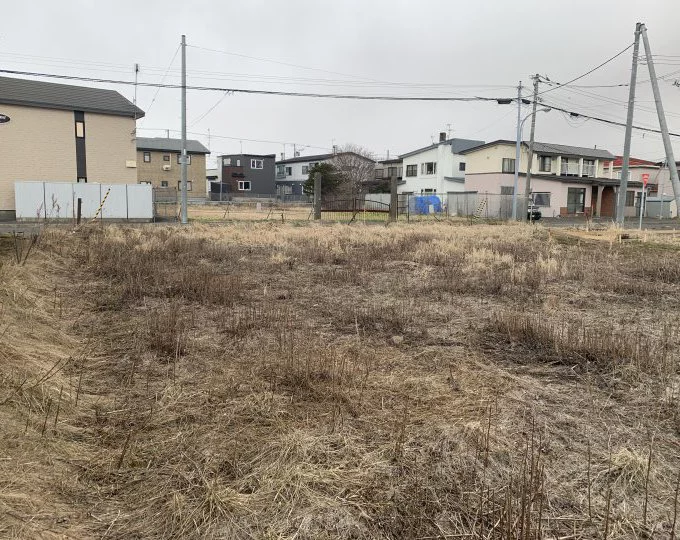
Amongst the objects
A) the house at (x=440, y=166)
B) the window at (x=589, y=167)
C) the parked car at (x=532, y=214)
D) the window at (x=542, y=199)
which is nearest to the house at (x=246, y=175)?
the house at (x=440, y=166)

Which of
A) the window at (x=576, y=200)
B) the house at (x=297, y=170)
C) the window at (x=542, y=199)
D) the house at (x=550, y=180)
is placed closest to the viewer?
the window at (x=542, y=199)

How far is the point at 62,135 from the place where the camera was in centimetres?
3234

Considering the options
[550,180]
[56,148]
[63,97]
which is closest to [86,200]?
[56,148]

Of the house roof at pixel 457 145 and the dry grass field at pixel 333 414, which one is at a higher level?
the house roof at pixel 457 145

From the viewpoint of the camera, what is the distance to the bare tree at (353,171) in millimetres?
60438

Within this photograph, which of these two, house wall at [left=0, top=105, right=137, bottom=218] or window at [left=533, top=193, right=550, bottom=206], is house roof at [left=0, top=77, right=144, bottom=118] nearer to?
house wall at [left=0, top=105, right=137, bottom=218]

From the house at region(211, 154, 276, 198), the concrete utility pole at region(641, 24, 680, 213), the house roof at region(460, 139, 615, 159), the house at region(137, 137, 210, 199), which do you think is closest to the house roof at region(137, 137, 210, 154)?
the house at region(137, 137, 210, 199)

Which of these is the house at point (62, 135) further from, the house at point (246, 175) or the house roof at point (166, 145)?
the house at point (246, 175)

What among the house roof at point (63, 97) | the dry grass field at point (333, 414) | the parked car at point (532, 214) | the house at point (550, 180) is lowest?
the dry grass field at point (333, 414)

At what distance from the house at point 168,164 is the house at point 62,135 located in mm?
25981

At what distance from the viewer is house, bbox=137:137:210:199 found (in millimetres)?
61375

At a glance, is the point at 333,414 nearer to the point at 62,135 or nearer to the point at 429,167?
the point at 62,135

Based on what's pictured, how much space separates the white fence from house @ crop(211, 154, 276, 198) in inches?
1706

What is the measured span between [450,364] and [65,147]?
34108 millimetres
